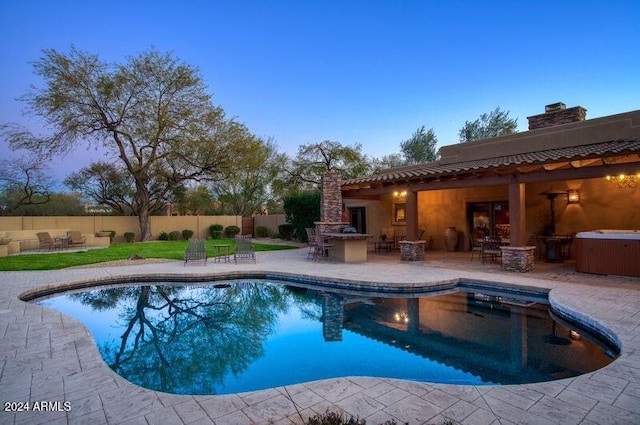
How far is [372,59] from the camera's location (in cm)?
1327

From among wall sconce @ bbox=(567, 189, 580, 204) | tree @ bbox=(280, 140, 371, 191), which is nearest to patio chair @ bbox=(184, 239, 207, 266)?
wall sconce @ bbox=(567, 189, 580, 204)

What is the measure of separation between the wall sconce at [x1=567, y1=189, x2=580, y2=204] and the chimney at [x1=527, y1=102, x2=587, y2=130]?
2873 millimetres

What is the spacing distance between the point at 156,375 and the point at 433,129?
25.7m

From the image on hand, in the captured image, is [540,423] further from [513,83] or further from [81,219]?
[81,219]

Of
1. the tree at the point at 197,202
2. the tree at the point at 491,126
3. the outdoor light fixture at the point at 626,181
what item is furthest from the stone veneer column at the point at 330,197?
the tree at the point at 197,202

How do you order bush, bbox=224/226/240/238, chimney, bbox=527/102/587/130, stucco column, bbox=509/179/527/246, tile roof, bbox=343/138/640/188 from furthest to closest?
1. bush, bbox=224/226/240/238
2. chimney, bbox=527/102/587/130
3. stucco column, bbox=509/179/527/246
4. tile roof, bbox=343/138/640/188

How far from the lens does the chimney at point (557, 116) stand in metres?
11.9

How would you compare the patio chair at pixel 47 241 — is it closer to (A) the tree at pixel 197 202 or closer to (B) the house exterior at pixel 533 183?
(A) the tree at pixel 197 202

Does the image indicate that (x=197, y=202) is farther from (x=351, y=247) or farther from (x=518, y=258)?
(x=518, y=258)

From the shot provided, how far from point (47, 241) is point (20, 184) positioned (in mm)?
11825

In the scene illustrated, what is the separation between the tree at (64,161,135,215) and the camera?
2347cm

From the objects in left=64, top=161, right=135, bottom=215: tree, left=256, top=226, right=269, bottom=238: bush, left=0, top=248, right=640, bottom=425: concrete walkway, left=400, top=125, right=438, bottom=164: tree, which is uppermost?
left=400, top=125, right=438, bottom=164: tree

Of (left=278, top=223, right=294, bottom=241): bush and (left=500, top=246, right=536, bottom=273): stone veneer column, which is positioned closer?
(left=500, top=246, right=536, bottom=273): stone veneer column

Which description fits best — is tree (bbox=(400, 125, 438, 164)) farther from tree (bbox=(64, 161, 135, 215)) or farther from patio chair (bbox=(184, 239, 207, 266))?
tree (bbox=(64, 161, 135, 215))
